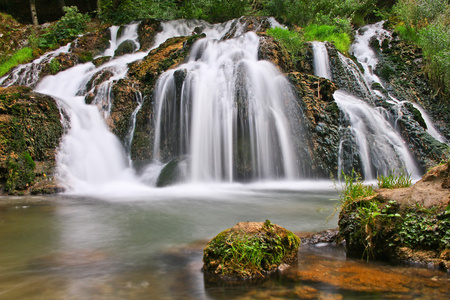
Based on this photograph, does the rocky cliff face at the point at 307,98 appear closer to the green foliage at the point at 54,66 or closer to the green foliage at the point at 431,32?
the green foliage at the point at 54,66

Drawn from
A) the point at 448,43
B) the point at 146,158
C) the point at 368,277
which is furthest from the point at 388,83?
the point at 368,277

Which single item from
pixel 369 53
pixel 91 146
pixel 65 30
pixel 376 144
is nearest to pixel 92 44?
pixel 65 30

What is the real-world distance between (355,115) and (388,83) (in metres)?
5.44

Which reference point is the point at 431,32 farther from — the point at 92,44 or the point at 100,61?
the point at 92,44

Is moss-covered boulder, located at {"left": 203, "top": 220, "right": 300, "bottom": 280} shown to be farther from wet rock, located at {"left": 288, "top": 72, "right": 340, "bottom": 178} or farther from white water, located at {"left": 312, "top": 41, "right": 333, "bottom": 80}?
white water, located at {"left": 312, "top": 41, "right": 333, "bottom": 80}

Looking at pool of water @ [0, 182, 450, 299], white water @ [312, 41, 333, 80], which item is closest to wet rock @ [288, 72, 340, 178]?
white water @ [312, 41, 333, 80]

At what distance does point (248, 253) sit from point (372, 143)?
9070 millimetres

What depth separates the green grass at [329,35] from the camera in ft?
51.7

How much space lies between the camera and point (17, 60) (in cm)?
1691

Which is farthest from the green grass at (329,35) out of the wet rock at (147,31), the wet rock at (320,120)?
the wet rock at (147,31)

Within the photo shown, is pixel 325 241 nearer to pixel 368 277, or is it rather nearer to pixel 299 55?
pixel 368 277

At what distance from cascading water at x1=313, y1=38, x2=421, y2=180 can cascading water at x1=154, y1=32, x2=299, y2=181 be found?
201 centimetres

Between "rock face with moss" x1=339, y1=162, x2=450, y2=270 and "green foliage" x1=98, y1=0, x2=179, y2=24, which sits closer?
"rock face with moss" x1=339, y1=162, x2=450, y2=270

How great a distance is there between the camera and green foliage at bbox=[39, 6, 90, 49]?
1884cm
